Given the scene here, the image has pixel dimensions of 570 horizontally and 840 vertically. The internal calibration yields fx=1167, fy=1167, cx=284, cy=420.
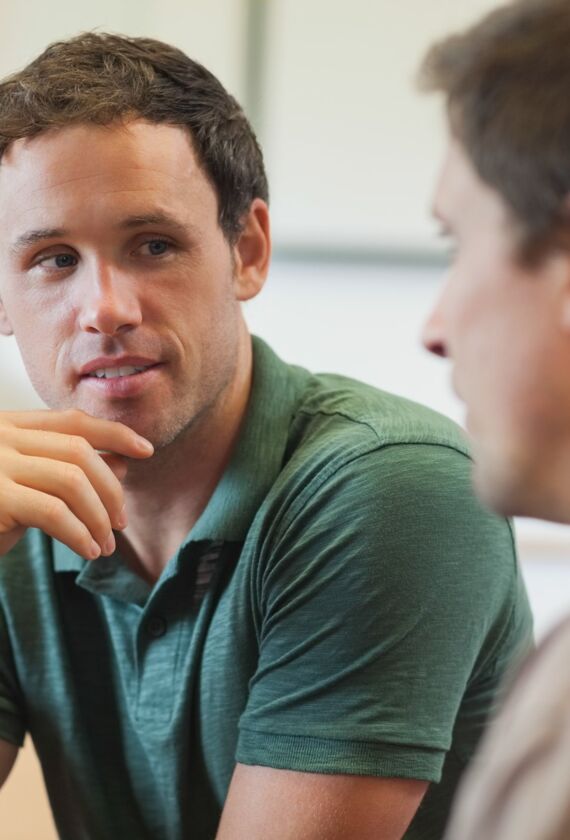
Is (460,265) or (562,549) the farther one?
(562,549)

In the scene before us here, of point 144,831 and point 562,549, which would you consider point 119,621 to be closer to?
point 144,831

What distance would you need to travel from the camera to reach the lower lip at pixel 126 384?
1.28 meters

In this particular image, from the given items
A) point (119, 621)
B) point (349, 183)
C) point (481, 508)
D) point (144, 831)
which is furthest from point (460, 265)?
point (349, 183)

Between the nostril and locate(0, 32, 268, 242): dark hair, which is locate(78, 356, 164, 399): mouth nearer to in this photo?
locate(0, 32, 268, 242): dark hair

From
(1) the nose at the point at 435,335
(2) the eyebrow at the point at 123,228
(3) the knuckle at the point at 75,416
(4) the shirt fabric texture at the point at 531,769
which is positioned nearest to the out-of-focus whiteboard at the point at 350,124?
(2) the eyebrow at the point at 123,228

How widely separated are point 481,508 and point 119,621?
0.46 m

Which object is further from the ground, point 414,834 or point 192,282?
point 192,282

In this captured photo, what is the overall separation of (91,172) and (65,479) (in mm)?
334

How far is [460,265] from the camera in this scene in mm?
840

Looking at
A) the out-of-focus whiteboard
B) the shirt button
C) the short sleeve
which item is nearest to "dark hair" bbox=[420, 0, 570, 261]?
the short sleeve

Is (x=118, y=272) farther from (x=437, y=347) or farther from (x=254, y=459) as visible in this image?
(x=437, y=347)

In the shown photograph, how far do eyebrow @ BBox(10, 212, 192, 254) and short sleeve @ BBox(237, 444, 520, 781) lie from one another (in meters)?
0.33

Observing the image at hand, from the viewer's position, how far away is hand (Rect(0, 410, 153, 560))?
1.21 m

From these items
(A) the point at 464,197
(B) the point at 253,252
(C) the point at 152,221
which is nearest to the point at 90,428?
(C) the point at 152,221
